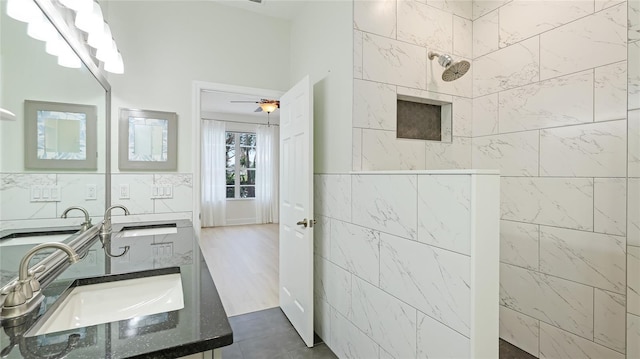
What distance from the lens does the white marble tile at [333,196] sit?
201 cm

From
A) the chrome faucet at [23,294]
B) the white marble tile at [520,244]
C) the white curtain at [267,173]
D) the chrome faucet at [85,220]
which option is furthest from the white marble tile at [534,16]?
the white curtain at [267,173]

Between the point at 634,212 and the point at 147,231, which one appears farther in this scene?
the point at 147,231

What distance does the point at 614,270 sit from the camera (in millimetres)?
1686

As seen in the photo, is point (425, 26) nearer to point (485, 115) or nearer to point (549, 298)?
point (485, 115)

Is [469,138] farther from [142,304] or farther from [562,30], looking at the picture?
[142,304]

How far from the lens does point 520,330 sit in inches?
83.6

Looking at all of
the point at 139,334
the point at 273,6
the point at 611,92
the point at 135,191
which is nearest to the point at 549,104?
the point at 611,92

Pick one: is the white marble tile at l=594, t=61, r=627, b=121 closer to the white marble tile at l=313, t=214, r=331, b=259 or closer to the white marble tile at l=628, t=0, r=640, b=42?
the white marble tile at l=628, t=0, r=640, b=42

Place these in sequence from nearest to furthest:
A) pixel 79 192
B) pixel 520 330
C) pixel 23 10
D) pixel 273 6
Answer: pixel 23 10, pixel 79 192, pixel 520 330, pixel 273 6

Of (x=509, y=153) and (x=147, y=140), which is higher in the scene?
(x=147, y=140)

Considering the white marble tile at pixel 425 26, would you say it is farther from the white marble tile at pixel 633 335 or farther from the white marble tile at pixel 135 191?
the white marble tile at pixel 135 191

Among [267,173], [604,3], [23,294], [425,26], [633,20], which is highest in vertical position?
[425,26]

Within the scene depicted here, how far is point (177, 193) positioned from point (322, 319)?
1.63 m

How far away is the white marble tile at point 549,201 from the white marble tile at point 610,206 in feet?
0.09
